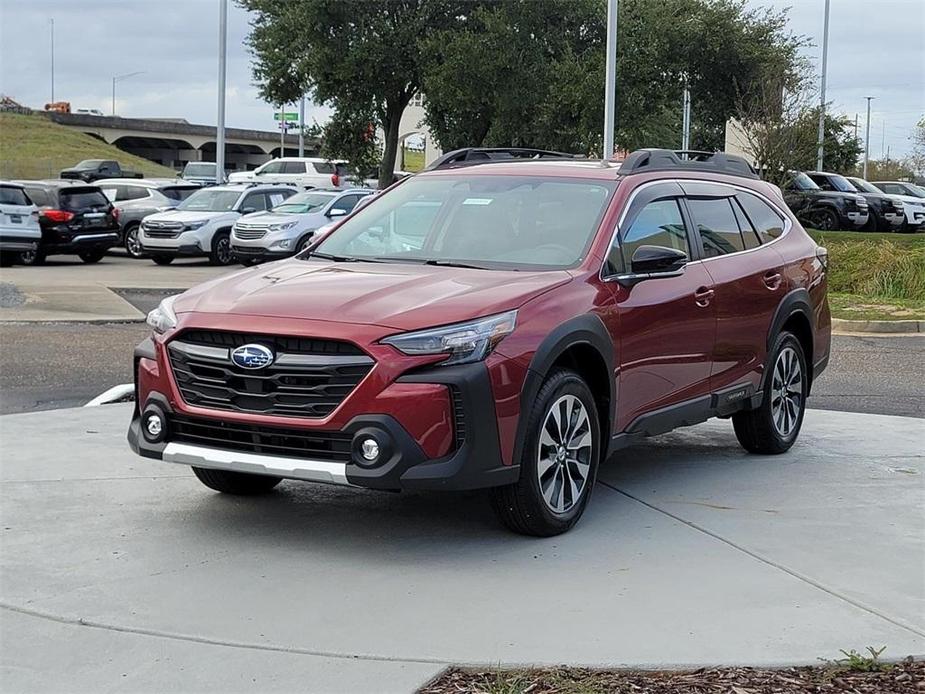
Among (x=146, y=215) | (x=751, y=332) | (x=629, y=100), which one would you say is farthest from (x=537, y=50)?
(x=751, y=332)

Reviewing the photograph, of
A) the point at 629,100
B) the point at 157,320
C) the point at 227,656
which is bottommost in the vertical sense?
the point at 227,656

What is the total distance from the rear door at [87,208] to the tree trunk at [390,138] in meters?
12.3

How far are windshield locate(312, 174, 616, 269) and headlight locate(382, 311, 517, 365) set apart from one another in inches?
35.6

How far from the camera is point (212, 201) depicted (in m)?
28.7

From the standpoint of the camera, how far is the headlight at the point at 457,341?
18.4 ft

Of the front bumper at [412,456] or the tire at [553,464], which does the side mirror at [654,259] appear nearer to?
the tire at [553,464]

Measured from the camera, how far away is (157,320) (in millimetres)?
6254

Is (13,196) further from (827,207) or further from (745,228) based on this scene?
(827,207)

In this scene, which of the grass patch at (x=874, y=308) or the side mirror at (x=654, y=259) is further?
the grass patch at (x=874, y=308)

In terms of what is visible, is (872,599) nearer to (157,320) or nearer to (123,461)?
(157,320)

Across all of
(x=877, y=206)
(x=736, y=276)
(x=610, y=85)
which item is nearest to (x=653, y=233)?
(x=736, y=276)

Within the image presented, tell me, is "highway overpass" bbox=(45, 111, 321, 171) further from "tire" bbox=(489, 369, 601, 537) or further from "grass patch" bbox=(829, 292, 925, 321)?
"tire" bbox=(489, 369, 601, 537)

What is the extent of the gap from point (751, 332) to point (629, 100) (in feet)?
105

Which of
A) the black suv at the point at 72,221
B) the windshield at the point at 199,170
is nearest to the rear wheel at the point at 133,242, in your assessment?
the black suv at the point at 72,221
